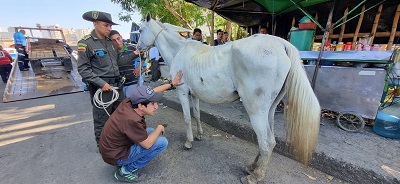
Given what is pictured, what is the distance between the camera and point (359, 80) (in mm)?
2697

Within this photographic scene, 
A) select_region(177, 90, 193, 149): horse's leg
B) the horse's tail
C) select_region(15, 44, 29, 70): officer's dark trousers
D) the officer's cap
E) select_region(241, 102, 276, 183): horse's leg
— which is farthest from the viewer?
select_region(15, 44, 29, 70): officer's dark trousers

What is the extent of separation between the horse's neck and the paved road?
1410 mm

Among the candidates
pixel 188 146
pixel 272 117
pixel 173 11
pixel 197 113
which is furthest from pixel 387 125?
pixel 173 11

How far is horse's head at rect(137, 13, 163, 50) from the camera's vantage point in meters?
2.82

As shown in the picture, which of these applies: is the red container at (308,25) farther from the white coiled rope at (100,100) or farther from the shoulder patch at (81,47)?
the shoulder patch at (81,47)

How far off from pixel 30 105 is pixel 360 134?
24.5 feet

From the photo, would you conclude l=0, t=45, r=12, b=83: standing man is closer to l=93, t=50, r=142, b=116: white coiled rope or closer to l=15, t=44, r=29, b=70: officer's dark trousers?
l=15, t=44, r=29, b=70: officer's dark trousers

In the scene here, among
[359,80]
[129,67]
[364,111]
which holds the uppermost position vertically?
[129,67]

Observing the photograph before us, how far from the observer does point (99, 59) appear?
7.65ft

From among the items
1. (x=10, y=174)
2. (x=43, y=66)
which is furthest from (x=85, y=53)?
(x=43, y=66)

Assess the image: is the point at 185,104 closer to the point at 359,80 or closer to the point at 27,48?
the point at 359,80

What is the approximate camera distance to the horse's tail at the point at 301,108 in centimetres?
172

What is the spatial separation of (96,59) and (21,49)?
32.8ft

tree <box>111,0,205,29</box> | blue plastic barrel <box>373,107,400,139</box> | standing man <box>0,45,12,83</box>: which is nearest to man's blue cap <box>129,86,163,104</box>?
blue plastic barrel <box>373,107,400,139</box>
